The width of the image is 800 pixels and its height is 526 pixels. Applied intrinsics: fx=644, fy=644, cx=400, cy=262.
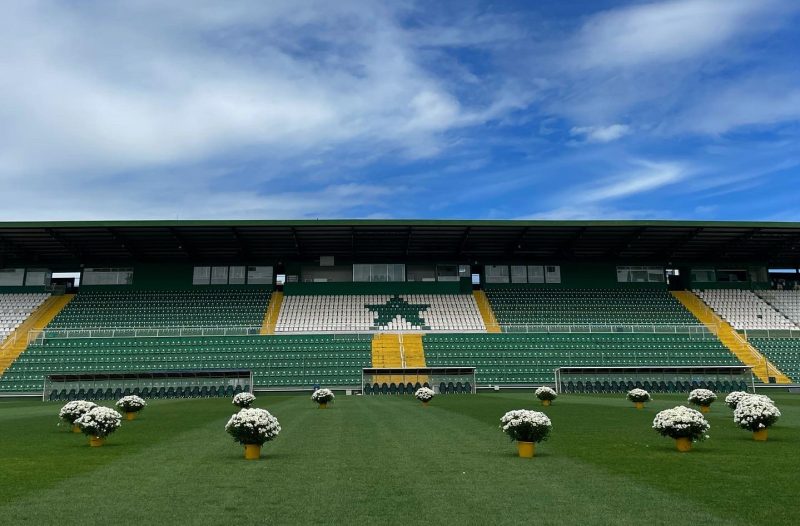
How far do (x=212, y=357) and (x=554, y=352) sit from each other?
81.7 ft

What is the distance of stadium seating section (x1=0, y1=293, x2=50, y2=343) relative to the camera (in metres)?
51.8

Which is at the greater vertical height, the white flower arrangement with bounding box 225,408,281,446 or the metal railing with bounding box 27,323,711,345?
the metal railing with bounding box 27,323,711,345

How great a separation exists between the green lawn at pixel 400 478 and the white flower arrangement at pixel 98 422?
0.46m

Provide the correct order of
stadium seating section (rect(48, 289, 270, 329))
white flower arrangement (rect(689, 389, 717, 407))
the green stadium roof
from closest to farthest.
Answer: white flower arrangement (rect(689, 389, 717, 407)), the green stadium roof, stadium seating section (rect(48, 289, 270, 329))

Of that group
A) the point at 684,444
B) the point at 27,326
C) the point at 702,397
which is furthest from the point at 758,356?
the point at 27,326

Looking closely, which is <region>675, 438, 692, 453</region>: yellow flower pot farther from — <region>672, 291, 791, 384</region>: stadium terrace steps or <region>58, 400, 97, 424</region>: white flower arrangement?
<region>672, 291, 791, 384</region>: stadium terrace steps

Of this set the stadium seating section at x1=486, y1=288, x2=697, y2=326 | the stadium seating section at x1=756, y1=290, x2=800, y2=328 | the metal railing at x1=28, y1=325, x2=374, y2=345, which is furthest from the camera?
the stadium seating section at x1=756, y1=290, x2=800, y2=328

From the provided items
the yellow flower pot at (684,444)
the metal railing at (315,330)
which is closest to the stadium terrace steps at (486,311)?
the metal railing at (315,330)

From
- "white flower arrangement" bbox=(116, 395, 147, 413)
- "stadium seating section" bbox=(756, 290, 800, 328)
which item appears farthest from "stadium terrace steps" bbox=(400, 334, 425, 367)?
"stadium seating section" bbox=(756, 290, 800, 328)

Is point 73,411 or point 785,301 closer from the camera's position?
point 73,411

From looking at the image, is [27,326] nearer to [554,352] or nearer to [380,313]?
[380,313]

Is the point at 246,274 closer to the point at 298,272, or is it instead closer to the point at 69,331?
the point at 298,272

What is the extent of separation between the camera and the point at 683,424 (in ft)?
44.8

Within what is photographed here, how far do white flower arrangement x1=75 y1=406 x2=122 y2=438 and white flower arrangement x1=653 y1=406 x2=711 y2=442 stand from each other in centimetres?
1274
